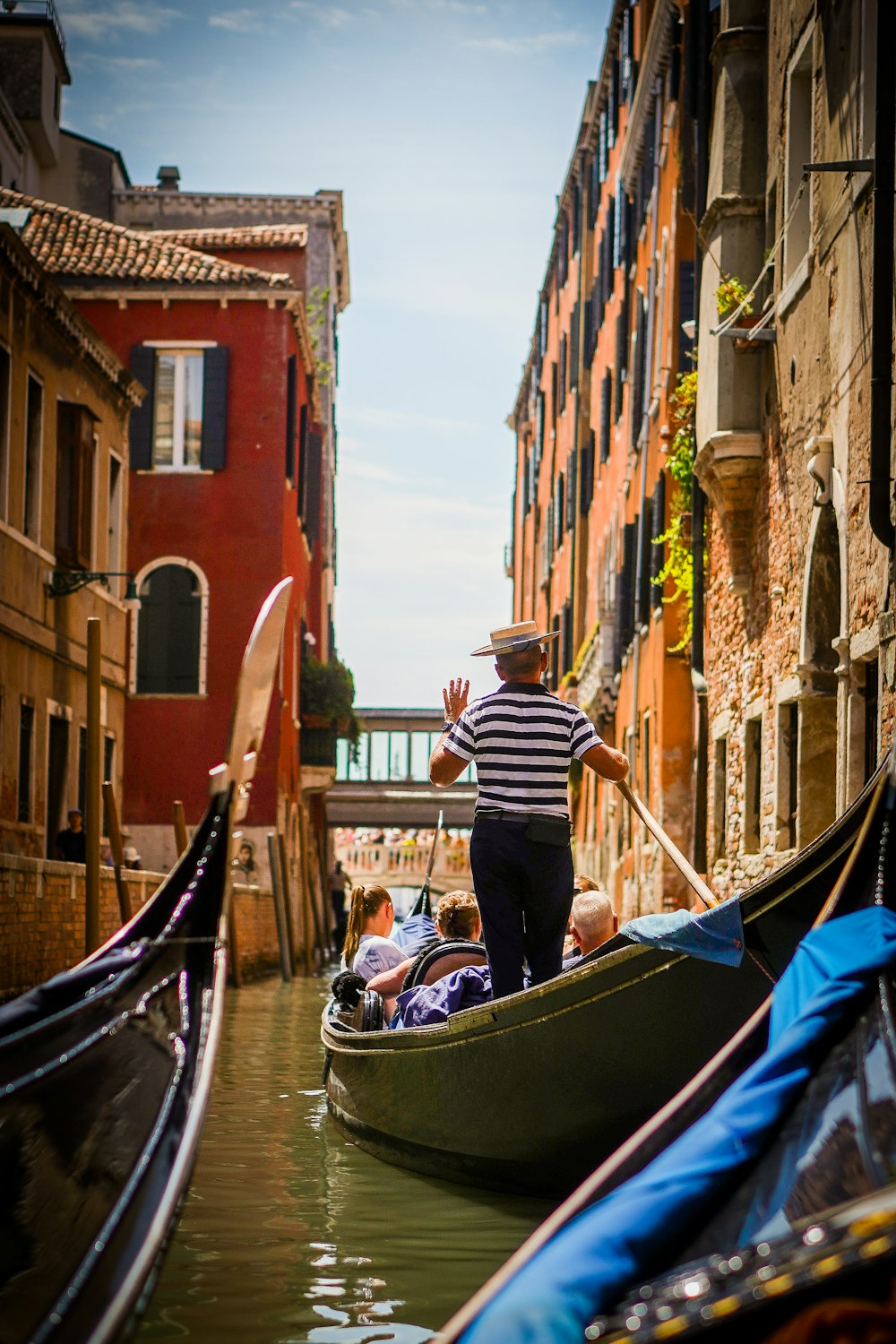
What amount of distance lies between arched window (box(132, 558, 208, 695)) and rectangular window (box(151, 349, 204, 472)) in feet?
3.41

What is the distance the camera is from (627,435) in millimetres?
14461

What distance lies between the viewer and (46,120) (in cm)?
2033

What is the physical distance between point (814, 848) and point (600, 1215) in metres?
1.78

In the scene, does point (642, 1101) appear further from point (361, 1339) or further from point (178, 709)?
point (178, 709)

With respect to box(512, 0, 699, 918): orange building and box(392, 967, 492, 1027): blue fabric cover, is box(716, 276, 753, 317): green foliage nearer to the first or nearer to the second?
box(512, 0, 699, 918): orange building

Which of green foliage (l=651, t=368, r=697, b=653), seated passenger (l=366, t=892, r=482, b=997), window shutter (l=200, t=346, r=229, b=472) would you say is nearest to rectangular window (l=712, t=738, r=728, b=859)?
green foliage (l=651, t=368, r=697, b=653)

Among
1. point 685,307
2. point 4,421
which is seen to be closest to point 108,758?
point 4,421

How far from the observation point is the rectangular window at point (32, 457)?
38.5ft

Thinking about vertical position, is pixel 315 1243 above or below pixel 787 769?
below

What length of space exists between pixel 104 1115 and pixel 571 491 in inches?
718

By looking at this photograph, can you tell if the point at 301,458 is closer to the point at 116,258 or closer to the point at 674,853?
the point at 116,258

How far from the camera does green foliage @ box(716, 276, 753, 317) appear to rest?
8648 mm

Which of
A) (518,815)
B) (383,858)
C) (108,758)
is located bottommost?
(383,858)

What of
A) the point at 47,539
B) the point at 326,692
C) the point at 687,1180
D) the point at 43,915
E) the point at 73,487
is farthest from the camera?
the point at 326,692
